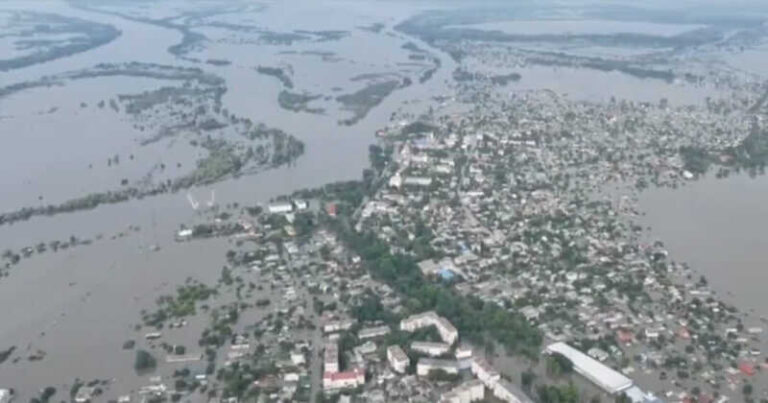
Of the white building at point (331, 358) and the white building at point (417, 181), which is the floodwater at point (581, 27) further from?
the white building at point (331, 358)

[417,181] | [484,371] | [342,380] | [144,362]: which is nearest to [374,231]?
[417,181]

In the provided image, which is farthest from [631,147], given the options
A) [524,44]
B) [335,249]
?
[524,44]

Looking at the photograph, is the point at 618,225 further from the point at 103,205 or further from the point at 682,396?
the point at 103,205

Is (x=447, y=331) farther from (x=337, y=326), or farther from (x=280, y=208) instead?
(x=280, y=208)

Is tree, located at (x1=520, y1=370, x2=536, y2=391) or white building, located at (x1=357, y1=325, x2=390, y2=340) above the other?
white building, located at (x1=357, y1=325, x2=390, y2=340)

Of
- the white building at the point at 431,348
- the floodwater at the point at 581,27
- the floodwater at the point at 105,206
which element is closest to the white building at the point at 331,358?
the white building at the point at 431,348

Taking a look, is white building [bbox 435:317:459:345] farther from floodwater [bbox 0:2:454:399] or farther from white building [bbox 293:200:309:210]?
white building [bbox 293:200:309:210]

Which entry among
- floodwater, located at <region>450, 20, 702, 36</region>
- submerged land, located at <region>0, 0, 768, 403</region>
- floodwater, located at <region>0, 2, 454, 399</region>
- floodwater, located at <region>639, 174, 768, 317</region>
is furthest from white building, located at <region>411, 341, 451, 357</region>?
floodwater, located at <region>450, 20, 702, 36</region>
